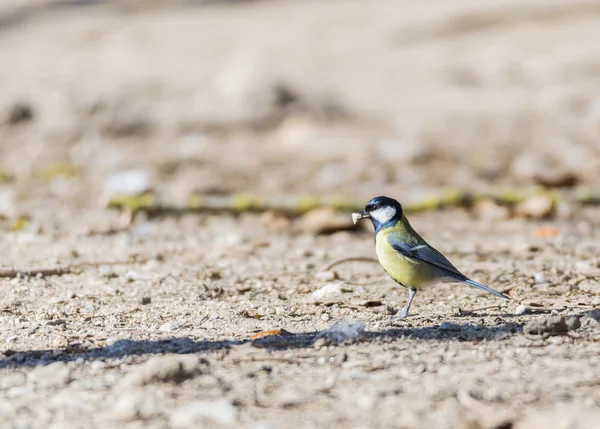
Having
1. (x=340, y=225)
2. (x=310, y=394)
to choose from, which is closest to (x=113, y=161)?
(x=340, y=225)

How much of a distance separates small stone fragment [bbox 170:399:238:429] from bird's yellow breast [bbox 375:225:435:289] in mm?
1625

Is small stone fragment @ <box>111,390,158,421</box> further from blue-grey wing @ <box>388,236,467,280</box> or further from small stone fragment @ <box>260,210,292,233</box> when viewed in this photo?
small stone fragment @ <box>260,210,292,233</box>

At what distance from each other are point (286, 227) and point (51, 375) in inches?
138

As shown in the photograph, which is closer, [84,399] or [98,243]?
[84,399]

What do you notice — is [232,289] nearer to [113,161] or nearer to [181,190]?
[181,190]

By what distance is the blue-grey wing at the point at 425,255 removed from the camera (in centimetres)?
419

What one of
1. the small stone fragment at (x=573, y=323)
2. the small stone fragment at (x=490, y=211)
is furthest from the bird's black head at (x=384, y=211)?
the small stone fragment at (x=490, y=211)

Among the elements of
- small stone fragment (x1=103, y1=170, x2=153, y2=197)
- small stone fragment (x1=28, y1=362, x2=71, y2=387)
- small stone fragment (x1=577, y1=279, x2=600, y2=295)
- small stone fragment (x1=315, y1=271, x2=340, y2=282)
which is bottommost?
small stone fragment (x1=577, y1=279, x2=600, y2=295)

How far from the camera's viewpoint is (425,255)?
4.22 m

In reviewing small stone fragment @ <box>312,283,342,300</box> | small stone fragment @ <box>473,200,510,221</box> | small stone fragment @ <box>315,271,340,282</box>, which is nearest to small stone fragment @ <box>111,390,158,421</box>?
small stone fragment @ <box>312,283,342,300</box>

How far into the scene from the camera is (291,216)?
6805 millimetres

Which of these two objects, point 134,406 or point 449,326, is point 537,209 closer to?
point 449,326

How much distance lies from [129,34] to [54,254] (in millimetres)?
8956

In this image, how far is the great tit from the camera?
4.19 m
